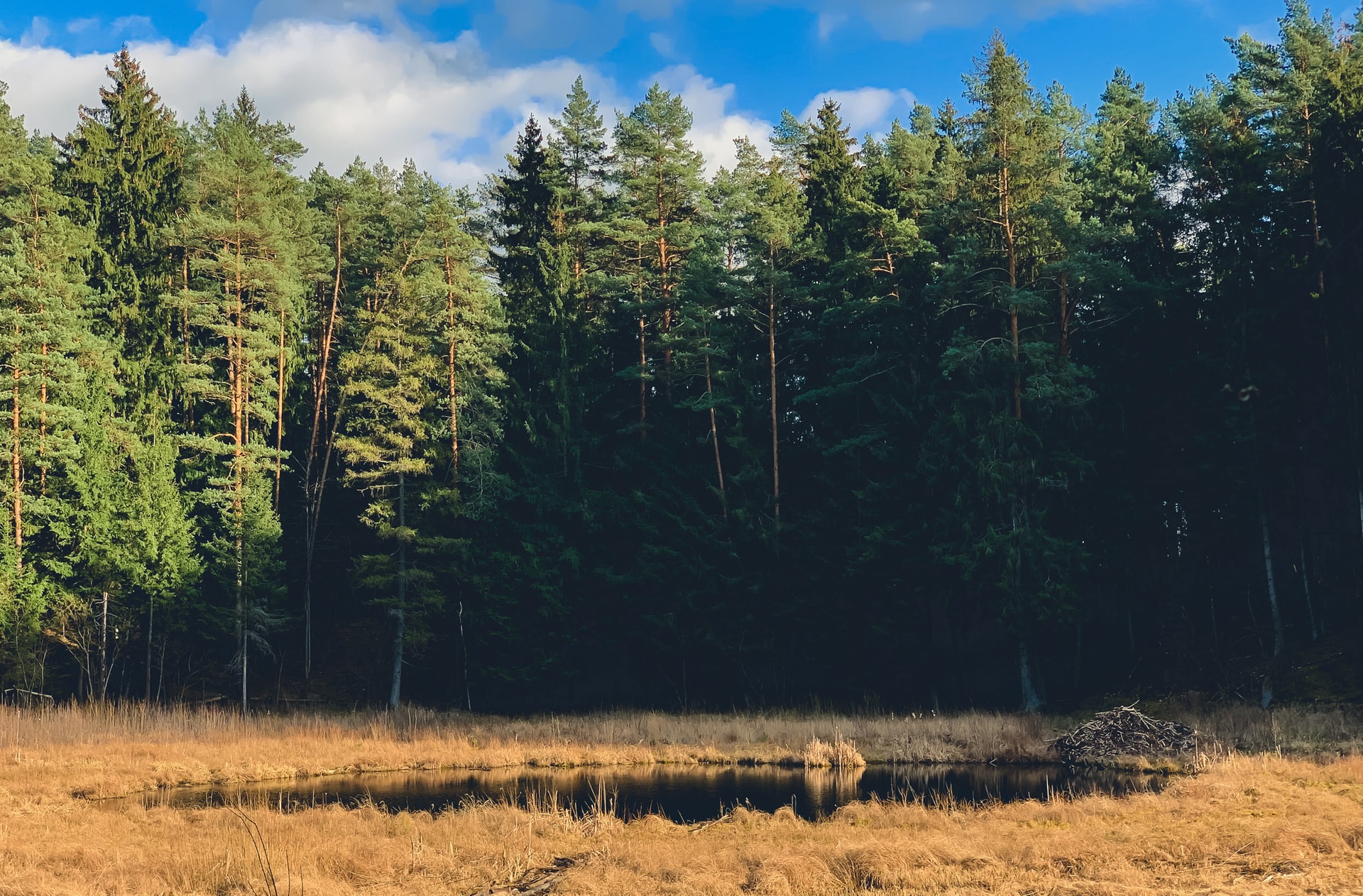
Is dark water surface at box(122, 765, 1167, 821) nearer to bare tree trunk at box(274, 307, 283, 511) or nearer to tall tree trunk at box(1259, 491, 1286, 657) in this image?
tall tree trunk at box(1259, 491, 1286, 657)

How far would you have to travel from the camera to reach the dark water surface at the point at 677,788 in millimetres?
19453

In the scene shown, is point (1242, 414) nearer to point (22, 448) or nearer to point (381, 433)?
point (381, 433)

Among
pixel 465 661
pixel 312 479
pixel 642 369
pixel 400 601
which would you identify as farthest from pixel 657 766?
pixel 312 479

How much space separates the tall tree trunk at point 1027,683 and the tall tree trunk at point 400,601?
2119 cm

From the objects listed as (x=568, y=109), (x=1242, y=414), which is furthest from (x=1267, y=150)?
(x=568, y=109)

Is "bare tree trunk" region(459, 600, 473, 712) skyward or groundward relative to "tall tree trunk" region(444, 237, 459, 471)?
groundward

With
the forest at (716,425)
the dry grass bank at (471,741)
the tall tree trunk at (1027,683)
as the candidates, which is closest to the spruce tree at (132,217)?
the forest at (716,425)

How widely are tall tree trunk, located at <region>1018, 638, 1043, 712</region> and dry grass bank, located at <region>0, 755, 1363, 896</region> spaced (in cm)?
1214

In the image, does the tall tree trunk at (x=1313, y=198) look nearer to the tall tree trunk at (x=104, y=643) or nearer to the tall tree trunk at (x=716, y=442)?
the tall tree trunk at (x=716, y=442)

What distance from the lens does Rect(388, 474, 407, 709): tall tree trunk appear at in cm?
3603

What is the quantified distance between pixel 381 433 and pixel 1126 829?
29017 millimetres

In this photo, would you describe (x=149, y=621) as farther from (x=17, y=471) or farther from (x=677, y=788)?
(x=677, y=788)

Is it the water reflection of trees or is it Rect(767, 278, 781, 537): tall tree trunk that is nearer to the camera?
the water reflection of trees

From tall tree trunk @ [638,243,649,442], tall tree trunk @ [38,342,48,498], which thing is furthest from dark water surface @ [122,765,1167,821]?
tall tree trunk @ [38,342,48,498]
